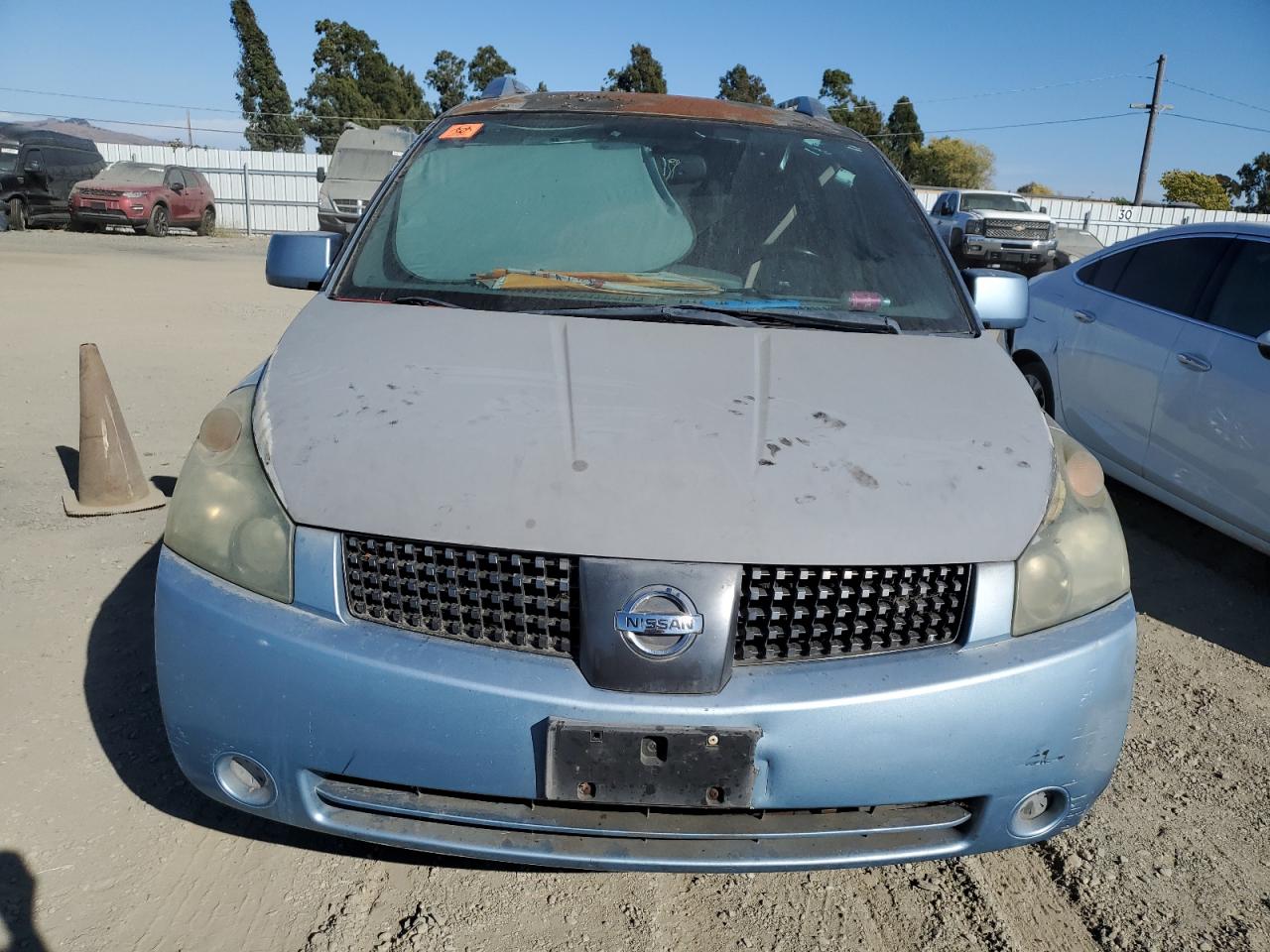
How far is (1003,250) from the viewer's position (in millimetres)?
22281

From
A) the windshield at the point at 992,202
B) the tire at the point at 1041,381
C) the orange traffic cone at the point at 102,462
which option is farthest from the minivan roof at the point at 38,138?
the tire at the point at 1041,381

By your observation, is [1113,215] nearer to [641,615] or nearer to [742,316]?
[742,316]

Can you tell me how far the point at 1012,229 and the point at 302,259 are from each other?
22.3 metres

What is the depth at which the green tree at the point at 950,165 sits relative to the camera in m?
70.5

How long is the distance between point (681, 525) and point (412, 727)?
2.07ft

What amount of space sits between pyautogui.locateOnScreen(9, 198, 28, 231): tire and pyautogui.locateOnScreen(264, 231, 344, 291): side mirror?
23172mm

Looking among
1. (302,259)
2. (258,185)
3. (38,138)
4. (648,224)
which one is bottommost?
(302,259)

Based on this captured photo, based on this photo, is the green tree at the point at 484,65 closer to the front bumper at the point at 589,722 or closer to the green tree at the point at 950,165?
the green tree at the point at 950,165

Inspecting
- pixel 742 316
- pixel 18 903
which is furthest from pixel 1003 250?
pixel 18 903

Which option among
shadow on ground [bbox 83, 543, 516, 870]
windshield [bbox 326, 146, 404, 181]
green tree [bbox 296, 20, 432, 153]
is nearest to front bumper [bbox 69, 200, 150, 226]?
windshield [bbox 326, 146, 404, 181]

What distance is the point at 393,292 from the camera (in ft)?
8.94

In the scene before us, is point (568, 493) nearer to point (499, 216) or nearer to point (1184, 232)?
point (499, 216)

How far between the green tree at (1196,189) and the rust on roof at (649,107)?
68.9m

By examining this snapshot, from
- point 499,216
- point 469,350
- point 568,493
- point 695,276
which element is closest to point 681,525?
point 568,493
